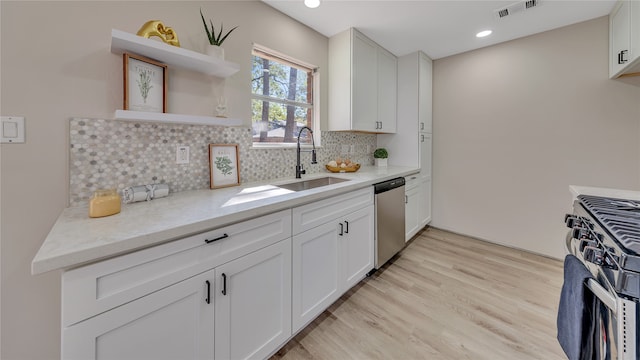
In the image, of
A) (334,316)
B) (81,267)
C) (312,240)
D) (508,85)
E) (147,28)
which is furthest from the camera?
(508,85)

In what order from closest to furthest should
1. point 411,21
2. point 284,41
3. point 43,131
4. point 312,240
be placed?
1. point 43,131
2. point 312,240
3. point 284,41
4. point 411,21

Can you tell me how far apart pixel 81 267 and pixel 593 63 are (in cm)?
391

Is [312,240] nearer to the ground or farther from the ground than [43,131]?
nearer to the ground

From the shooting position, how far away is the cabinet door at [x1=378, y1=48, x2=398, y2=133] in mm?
2805

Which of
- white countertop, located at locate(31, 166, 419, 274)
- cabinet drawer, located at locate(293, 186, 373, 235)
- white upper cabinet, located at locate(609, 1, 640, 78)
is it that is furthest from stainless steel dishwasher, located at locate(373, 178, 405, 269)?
white upper cabinet, located at locate(609, 1, 640, 78)

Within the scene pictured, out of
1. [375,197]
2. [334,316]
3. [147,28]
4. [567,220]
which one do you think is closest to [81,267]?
[147,28]

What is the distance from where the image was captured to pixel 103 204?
0.97 m

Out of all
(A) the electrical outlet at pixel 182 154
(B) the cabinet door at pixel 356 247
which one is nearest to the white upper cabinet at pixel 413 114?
(B) the cabinet door at pixel 356 247

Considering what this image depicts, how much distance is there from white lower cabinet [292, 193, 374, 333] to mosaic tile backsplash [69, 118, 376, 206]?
0.75 metres

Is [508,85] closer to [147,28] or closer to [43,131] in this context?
[147,28]

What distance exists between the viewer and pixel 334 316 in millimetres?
1688

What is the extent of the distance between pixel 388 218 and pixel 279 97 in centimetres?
156

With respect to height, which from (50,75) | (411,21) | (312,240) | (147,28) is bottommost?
(312,240)

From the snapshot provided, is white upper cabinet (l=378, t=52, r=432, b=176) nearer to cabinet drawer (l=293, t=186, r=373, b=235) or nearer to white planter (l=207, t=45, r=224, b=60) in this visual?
cabinet drawer (l=293, t=186, r=373, b=235)
